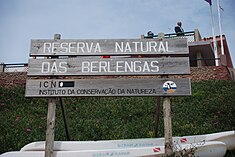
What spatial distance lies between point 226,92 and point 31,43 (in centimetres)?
965

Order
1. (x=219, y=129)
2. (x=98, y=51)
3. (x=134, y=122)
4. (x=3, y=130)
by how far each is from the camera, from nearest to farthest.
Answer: (x=98, y=51), (x=219, y=129), (x=3, y=130), (x=134, y=122)

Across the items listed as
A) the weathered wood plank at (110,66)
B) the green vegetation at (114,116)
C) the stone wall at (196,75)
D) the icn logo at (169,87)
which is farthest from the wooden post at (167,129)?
the stone wall at (196,75)

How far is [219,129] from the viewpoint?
7934 mm

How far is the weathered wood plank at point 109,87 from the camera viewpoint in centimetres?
453

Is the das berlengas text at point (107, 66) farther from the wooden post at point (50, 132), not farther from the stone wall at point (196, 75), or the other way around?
the stone wall at point (196, 75)

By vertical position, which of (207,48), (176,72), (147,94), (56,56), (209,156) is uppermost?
(207,48)

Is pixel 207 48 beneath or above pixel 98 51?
above

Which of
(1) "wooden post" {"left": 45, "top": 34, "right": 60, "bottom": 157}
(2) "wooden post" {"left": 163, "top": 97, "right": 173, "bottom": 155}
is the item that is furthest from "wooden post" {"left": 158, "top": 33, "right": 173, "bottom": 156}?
(1) "wooden post" {"left": 45, "top": 34, "right": 60, "bottom": 157}

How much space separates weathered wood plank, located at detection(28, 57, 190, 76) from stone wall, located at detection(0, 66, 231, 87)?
11.2m

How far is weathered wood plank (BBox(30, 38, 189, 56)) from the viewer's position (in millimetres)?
4793

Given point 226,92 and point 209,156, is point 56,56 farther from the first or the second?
point 226,92

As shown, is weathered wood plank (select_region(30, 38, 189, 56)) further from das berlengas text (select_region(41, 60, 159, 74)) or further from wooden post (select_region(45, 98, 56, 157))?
wooden post (select_region(45, 98, 56, 157))

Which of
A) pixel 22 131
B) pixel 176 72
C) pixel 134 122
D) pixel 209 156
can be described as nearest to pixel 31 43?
pixel 176 72

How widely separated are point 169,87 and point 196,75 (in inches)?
462
